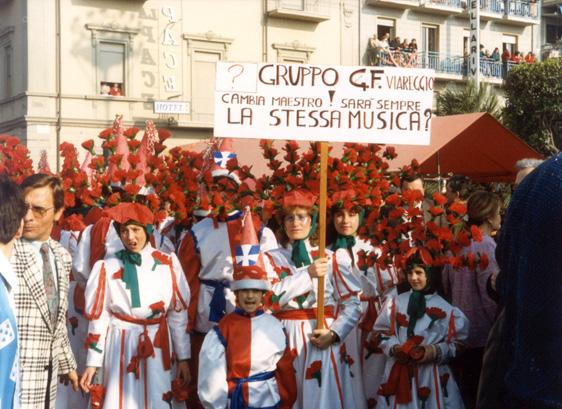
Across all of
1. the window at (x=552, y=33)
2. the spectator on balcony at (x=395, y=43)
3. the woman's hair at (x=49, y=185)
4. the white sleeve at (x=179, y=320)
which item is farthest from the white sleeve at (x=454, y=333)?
the window at (x=552, y=33)

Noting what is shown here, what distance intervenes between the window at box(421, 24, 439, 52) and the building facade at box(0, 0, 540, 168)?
2.04 meters

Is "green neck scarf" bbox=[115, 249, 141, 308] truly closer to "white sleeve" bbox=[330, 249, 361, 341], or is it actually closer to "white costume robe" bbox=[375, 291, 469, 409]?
"white sleeve" bbox=[330, 249, 361, 341]

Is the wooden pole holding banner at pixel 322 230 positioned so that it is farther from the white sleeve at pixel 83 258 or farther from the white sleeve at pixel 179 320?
the white sleeve at pixel 83 258

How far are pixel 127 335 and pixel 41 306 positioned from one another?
99 cm

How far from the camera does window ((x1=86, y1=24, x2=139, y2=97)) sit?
23.5 metres

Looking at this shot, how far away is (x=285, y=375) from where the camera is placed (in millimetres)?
4684

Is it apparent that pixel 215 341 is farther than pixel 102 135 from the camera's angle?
No

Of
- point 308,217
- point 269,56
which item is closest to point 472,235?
point 308,217

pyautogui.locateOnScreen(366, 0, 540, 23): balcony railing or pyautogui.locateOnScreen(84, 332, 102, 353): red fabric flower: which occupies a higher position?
pyautogui.locateOnScreen(366, 0, 540, 23): balcony railing

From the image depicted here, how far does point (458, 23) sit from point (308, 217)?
1066 inches

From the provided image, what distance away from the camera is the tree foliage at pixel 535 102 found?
19.1 meters

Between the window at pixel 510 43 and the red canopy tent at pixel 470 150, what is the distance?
73.5 ft

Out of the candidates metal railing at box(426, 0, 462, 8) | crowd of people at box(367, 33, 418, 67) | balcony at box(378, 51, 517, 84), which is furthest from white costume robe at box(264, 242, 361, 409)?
metal railing at box(426, 0, 462, 8)

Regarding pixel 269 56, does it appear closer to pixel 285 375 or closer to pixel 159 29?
pixel 159 29
